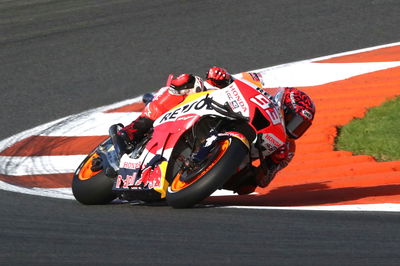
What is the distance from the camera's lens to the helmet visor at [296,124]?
6.68m

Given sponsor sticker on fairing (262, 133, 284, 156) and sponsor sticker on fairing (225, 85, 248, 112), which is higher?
sponsor sticker on fairing (225, 85, 248, 112)

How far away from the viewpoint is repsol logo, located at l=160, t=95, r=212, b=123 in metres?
6.43

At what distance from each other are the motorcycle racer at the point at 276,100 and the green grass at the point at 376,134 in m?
1.71

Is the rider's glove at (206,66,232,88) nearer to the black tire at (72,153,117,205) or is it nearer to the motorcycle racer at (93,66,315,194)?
the motorcycle racer at (93,66,315,194)

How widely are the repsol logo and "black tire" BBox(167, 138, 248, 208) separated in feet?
1.36

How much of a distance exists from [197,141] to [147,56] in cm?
603

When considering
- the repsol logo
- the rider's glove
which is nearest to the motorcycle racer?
the rider's glove

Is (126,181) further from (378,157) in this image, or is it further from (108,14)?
(108,14)

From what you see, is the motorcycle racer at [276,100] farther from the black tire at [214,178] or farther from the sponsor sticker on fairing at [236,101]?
the black tire at [214,178]

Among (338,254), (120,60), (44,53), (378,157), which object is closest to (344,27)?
(120,60)

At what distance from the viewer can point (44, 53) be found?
12.7m

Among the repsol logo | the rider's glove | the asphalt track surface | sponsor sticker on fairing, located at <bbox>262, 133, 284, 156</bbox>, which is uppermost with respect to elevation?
the rider's glove

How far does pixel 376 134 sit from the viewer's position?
28.6ft

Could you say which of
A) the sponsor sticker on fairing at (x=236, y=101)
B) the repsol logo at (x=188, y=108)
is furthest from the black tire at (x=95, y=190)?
the sponsor sticker on fairing at (x=236, y=101)
